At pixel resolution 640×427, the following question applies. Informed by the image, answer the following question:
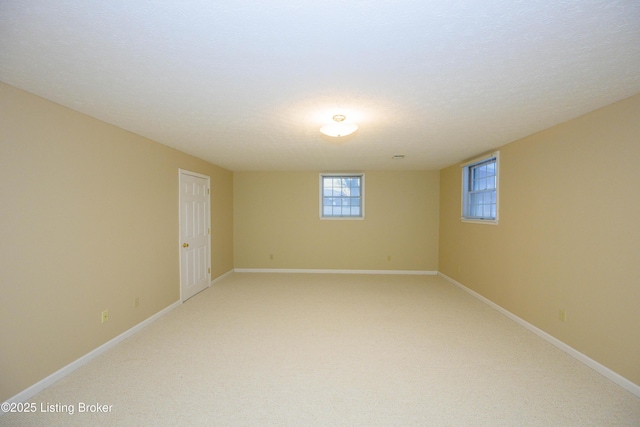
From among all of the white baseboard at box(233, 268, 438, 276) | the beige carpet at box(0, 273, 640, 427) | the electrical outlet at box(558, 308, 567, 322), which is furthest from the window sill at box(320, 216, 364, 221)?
the electrical outlet at box(558, 308, 567, 322)

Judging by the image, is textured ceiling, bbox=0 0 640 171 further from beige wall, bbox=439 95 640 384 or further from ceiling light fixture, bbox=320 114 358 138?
beige wall, bbox=439 95 640 384

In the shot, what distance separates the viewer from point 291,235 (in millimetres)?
6180

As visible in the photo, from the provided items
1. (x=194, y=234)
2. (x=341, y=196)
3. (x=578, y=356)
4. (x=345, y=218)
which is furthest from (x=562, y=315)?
(x=194, y=234)

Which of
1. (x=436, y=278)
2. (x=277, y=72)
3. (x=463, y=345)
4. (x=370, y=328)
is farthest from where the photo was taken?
(x=436, y=278)

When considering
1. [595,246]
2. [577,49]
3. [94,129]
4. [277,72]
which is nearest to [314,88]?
[277,72]

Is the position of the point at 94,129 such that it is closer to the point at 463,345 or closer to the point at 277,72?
the point at 277,72

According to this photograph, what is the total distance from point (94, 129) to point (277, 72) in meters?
2.08

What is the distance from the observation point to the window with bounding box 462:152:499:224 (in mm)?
4078

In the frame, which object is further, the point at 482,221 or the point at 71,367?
the point at 482,221

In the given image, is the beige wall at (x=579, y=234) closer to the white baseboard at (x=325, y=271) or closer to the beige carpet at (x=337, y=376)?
the beige carpet at (x=337, y=376)

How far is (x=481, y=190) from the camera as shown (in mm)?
4473

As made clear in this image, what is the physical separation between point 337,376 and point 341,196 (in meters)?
4.31

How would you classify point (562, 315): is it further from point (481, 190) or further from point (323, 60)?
point (323, 60)

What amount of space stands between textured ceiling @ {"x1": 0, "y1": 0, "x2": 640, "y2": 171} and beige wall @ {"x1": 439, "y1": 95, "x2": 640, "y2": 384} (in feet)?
1.13
